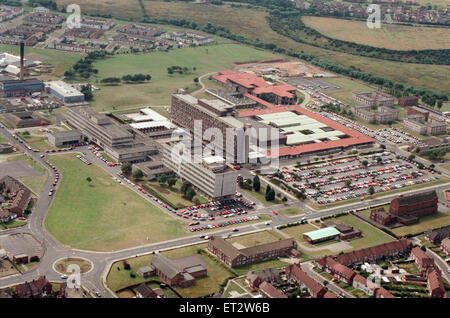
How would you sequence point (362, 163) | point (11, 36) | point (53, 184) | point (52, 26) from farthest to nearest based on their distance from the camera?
point (52, 26), point (11, 36), point (362, 163), point (53, 184)

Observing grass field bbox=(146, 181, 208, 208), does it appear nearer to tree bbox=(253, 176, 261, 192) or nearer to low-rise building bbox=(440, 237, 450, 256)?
tree bbox=(253, 176, 261, 192)

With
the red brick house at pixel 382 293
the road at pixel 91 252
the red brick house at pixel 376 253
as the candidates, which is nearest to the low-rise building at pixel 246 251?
the road at pixel 91 252

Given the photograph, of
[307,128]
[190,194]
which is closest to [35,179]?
[190,194]

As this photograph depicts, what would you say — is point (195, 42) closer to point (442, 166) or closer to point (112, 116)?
point (112, 116)

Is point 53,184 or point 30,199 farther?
point 53,184

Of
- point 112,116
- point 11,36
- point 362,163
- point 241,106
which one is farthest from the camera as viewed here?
point 11,36
